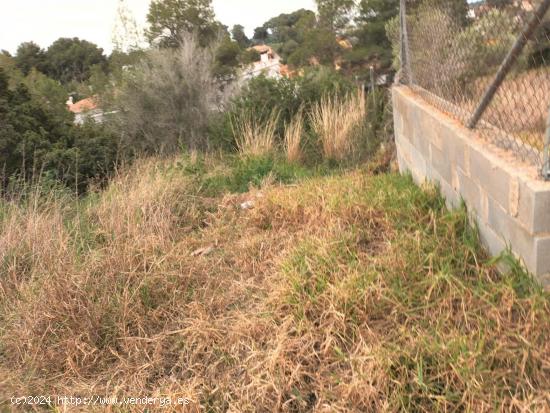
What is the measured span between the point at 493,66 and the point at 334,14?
27773mm

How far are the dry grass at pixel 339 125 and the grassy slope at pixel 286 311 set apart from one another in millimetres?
3174

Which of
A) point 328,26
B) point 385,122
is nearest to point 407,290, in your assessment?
point 385,122

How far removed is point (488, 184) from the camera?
255 cm

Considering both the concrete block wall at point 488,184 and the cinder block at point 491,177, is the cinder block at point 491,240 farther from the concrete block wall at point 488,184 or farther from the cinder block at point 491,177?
the cinder block at point 491,177

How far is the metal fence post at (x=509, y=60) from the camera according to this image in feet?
6.98

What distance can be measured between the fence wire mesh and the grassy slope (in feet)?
2.03

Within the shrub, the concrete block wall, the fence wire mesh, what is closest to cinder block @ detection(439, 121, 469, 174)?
the concrete block wall

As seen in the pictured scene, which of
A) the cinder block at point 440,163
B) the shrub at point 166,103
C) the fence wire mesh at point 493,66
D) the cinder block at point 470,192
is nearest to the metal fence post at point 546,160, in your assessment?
the fence wire mesh at point 493,66

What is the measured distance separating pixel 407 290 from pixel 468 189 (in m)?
0.78

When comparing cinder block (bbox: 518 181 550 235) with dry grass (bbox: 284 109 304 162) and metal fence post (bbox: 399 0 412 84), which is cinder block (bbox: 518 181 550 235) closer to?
metal fence post (bbox: 399 0 412 84)

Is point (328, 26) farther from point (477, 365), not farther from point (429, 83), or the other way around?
point (477, 365)

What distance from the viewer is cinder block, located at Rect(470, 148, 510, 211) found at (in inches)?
92.5

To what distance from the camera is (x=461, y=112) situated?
125 inches

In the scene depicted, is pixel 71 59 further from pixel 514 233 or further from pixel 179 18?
pixel 514 233
